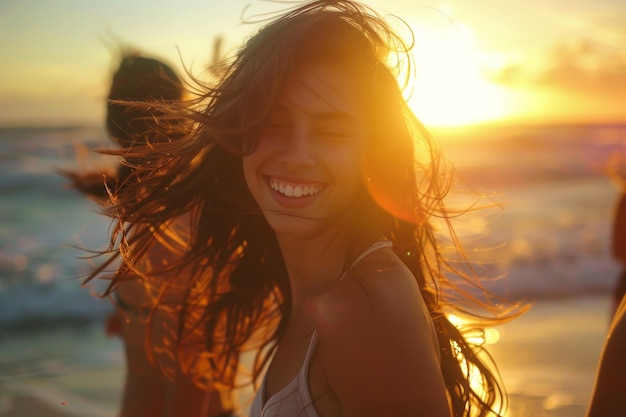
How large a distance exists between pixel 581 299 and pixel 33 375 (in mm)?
6764

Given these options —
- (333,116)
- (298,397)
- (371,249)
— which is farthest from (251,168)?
(298,397)

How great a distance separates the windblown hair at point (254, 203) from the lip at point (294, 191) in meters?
0.17

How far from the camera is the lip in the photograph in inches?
104

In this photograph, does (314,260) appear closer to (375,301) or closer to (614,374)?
(375,301)

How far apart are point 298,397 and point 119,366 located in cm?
546

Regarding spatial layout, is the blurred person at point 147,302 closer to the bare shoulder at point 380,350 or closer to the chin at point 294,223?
the chin at point 294,223

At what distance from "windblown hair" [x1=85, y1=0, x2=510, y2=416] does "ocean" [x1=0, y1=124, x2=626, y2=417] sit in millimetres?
373

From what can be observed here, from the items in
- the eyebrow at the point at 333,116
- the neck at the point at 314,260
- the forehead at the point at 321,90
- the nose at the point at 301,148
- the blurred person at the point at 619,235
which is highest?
the forehead at the point at 321,90

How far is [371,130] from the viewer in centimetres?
271

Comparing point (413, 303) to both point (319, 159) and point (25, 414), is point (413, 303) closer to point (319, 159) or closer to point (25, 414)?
point (319, 159)

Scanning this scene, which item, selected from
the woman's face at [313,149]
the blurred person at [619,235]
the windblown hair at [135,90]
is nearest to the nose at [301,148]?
the woman's face at [313,149]

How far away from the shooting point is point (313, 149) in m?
2.60

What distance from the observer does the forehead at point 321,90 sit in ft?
8.38

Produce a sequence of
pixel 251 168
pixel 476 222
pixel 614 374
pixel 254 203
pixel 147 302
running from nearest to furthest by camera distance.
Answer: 1. pixel 614 374
2. pixel 251 168
3. pixel 254 203
4. pixel 147 302
5. pixel 476 222
